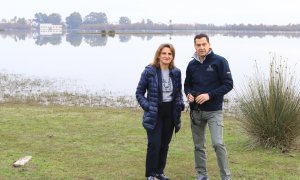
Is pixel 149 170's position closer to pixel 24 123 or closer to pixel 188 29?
pixel 24 123

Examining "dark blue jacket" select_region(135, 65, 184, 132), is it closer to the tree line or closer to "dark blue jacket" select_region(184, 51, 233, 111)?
"dark blue jacket" select_region(184, 51, 233, 111)

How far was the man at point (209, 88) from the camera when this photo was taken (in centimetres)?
484

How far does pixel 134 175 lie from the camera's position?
5758mm

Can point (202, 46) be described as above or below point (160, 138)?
above

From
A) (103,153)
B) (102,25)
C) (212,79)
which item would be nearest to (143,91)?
(212,79)

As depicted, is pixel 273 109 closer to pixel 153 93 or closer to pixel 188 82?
pixel 188 82

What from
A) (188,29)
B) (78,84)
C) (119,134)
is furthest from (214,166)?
(188,29)

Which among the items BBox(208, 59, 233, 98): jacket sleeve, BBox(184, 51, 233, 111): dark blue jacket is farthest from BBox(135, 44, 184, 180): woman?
BBox(208, 59, 233, 98): jacket sleeve

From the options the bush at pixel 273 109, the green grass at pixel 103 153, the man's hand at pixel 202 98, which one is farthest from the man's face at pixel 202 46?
the bush at pixel 273 109

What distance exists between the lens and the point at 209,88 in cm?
490

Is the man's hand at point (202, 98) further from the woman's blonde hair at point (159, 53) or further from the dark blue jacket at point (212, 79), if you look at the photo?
the woman's blonde hair at point (159, 53)

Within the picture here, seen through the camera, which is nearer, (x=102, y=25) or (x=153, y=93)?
(x=153, y=93)

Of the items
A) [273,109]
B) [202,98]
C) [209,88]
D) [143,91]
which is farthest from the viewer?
[273,109]

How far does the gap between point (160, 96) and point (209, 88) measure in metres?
0.57
